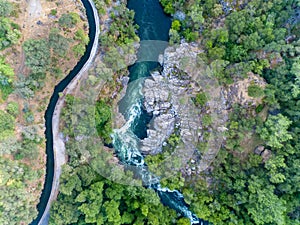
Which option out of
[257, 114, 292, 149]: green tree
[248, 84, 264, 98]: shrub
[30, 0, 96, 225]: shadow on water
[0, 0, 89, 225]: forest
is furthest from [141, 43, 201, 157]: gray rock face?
[0, 0, 89, 225]: forest

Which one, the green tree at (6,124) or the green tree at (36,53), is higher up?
the green tree at (36,53)

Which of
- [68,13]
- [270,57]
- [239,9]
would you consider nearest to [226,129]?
[270,57]

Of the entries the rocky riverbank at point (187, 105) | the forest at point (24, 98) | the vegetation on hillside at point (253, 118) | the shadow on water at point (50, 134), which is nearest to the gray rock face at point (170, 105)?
the rocky riverbank at point (187, 105)

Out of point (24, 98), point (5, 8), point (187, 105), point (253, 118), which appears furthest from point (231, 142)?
point (5, 8)

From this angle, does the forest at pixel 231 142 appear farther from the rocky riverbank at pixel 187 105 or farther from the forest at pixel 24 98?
the forest at pixel 24 98

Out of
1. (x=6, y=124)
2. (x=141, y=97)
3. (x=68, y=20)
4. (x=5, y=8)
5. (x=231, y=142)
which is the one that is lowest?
(x=6, y=124)

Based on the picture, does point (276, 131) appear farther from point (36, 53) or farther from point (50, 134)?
point (36, 53)

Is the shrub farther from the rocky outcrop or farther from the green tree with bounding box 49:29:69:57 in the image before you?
the green tree with bounding box 49:29:69:57

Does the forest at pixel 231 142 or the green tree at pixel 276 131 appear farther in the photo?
the forest at pixel 231 142

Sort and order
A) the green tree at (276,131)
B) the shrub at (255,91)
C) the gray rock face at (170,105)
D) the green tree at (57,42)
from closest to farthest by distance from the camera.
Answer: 1. the green tree at (276,131)
2. the shrub at (255,91)
3. the green tree at (57,42)
4. the gray rock face at (170,105)
